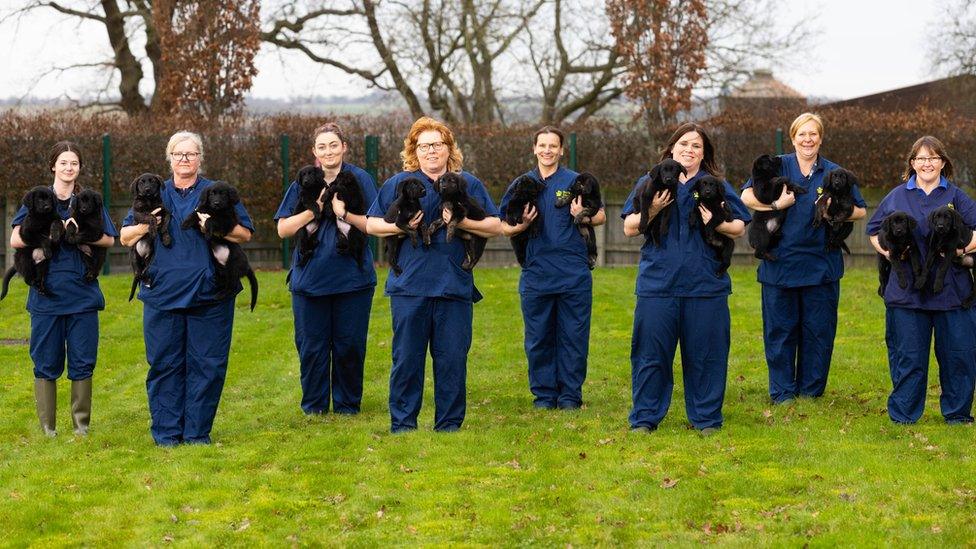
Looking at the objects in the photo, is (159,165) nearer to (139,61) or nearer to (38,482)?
(139,61)

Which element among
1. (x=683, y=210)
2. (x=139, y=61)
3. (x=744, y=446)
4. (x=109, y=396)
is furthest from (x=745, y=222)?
(x=139, y=61)

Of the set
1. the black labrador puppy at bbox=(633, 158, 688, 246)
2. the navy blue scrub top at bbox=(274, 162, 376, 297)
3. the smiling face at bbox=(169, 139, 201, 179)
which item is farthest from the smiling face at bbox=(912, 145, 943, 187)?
the smiling face at bbox=(169, 139, 201, 179)

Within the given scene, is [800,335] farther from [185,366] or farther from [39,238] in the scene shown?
[39,238]

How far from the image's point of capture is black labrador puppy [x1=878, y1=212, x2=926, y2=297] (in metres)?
8.92

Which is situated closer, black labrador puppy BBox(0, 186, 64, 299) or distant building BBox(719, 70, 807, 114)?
black labrador puppy BBox(0, 186, 64, 299)

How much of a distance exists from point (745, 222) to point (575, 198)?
154 cm

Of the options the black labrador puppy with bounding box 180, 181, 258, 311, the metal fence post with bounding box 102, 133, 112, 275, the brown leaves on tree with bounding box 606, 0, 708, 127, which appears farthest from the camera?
the brown leaves on tree with bounding box 606, 0, 708, 127

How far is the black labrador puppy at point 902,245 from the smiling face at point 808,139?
979 mm

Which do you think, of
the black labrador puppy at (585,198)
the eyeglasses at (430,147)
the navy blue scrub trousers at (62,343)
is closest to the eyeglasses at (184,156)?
the navy blue scrub trousers at (62,343)

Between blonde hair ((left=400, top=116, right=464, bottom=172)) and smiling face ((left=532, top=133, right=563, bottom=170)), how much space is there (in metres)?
0.97

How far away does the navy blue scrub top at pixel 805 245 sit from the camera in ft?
32.3

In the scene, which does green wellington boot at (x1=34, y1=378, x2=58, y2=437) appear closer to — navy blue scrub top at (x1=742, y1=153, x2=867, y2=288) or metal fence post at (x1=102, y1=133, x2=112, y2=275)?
navy blue scrub top at (x1=742, y1=153, x2=867, y2=288)

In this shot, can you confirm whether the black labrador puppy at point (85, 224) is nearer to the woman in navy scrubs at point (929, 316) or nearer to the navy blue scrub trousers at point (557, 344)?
the navy blue scrub trousers at point (557, 344)

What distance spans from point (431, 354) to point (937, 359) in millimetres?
3560
